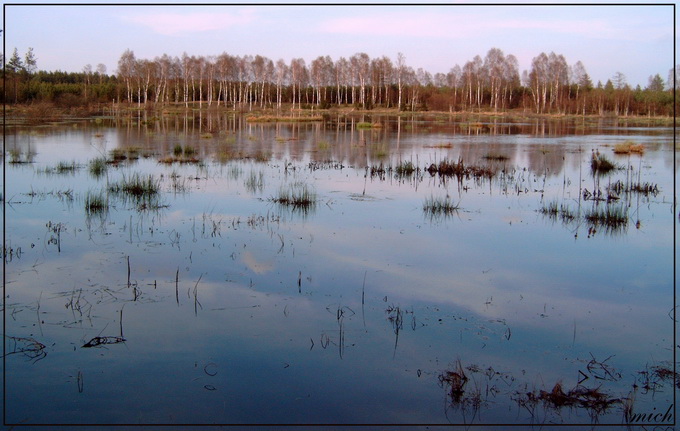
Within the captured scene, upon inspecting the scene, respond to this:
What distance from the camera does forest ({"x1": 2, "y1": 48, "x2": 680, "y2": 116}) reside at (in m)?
66.4

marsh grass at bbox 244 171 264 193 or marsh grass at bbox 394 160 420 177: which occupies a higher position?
marsh grass at bbox 394 160 420 177

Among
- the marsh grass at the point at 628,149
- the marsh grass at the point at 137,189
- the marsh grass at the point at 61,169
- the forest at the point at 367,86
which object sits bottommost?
the marsh grass at the point at 137,189

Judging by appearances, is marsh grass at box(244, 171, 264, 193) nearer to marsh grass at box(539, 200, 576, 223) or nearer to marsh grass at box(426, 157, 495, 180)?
marsh grass at box(426, 157, 495, 180)

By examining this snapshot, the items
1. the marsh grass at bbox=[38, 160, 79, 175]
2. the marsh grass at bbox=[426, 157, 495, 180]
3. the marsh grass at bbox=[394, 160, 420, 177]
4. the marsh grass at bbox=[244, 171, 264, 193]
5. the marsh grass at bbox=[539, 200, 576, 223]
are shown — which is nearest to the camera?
the marsh grass at bbox=[539, 200, 576, 223]

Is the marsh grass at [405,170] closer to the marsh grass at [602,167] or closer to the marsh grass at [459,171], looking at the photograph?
the marsh grass at [459,171]

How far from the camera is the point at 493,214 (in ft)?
35.3

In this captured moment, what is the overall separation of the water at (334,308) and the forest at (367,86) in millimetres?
54921

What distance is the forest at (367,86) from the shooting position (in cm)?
6638

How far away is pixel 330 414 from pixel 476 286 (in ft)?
10.3

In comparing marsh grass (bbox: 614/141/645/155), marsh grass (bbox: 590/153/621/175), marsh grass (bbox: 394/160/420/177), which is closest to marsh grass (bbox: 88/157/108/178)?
marsh grass (bbox: 394/160/420/177)

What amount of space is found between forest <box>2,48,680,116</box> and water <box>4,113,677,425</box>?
54.9 metres

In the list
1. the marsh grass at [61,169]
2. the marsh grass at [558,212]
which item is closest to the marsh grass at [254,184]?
the marsh grass at [61,169]

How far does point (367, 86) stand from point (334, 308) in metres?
78.5

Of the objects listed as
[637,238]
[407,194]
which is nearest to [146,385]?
[637,238]
